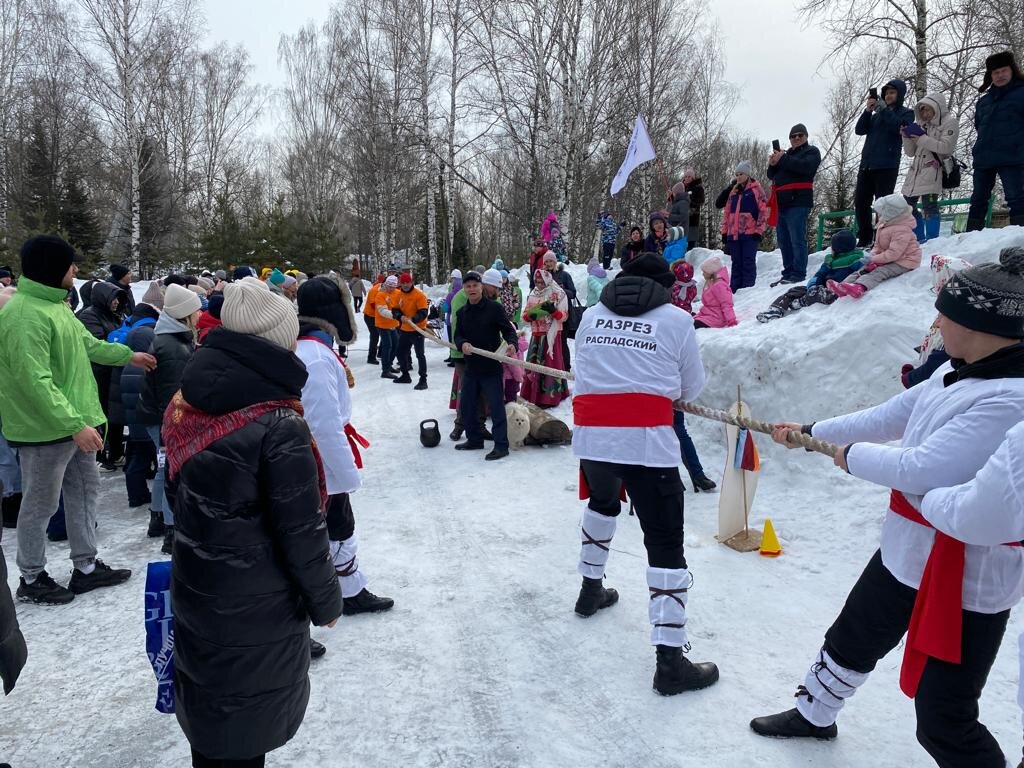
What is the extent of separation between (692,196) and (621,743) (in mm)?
12229

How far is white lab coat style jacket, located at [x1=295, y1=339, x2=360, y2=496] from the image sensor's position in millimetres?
3529

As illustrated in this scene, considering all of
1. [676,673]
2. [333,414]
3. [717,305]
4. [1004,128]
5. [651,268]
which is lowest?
[676,673]

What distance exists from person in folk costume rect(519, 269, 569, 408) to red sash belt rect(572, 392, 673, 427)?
225 inches

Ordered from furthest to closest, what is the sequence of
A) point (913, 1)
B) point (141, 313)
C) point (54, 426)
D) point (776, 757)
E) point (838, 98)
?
point (838, 98) < point (913, 1) < point (141, 313) < point (54, 426) < point (776, 757)

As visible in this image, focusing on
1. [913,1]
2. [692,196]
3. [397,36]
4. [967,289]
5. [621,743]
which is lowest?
[621,743]

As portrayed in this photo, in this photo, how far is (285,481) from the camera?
2043 mm

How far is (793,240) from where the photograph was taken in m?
9.44

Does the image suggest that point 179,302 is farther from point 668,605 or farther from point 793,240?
point 793,240

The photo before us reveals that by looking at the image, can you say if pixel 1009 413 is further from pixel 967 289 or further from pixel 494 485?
pixel 494 485

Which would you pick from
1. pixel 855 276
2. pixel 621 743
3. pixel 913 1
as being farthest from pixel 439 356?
pixel 913 1

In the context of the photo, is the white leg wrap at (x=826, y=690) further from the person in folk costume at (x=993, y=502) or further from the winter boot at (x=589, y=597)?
the winter boot at (x=589, y=597)

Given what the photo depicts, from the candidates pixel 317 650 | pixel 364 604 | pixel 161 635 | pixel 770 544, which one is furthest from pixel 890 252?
pixel 161 635

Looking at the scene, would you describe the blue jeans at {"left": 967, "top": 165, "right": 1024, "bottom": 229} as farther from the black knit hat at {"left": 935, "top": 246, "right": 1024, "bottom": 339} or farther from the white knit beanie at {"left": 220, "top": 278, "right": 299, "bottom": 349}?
the white knit beanie at {"left": 220, "top": 278, "right": 299, "bottom": 349}

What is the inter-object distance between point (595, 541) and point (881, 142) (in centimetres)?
779
